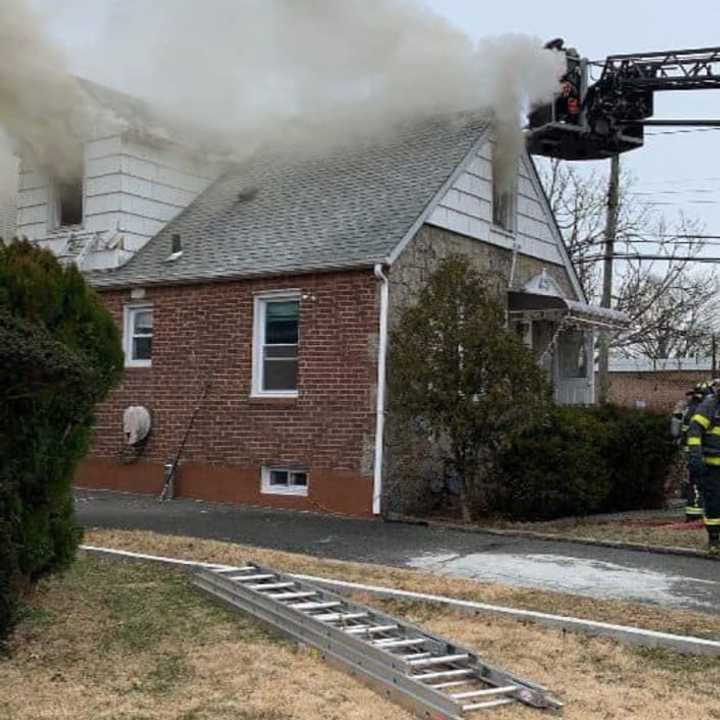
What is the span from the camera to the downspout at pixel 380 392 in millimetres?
11914

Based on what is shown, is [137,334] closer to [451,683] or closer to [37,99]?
[37,99]

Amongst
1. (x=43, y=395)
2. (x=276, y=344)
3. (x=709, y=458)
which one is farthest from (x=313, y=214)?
(x=43, y=395)

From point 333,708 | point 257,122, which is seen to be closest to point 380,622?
point 333,708

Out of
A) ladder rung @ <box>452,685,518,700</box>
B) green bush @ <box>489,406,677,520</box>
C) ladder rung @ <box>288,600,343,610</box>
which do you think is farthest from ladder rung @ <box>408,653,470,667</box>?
green bush @ <box>489,406,677,520</box>

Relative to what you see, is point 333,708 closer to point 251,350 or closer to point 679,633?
point 679,633

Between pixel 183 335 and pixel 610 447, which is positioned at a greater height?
pixel 183 335

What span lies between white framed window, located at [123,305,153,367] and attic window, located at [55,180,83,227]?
254 cm

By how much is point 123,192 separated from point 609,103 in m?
7.63

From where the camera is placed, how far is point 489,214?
1441 cm

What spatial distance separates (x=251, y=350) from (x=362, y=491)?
2564mm

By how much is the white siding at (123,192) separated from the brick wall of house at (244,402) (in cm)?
130

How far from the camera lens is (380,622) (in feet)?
19.6

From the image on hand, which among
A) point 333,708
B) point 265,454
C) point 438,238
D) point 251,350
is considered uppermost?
point 438,238

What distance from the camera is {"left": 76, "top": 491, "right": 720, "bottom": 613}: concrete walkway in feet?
25.9
